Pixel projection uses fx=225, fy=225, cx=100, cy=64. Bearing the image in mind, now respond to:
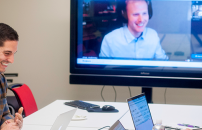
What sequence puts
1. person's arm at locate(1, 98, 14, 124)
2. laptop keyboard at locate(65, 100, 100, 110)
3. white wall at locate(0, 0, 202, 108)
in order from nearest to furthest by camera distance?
person's arm at locate(1, 98, 14, 124)
laptop keyboard at locate(65, 100, 100, 110)
white wall at locate(0, 0, 202, 108)

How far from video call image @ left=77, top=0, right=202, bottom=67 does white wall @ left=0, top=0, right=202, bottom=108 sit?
20.1 inches

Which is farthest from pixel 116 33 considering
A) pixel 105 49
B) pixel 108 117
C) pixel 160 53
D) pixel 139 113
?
pixel 139 113

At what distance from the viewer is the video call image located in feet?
8.14

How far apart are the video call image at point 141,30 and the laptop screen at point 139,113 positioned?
131 centimetres

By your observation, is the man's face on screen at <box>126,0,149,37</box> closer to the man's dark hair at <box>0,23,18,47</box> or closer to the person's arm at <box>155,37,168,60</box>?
the person's arm at <box>155,37,168,60</box>

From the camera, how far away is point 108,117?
1688 mm

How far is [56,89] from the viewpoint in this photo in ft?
10.1

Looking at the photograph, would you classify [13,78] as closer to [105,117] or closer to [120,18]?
[120,18]

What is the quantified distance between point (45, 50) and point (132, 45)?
1.22 meters

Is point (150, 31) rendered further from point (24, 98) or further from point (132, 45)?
point (24, 98)

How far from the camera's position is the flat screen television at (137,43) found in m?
2.48

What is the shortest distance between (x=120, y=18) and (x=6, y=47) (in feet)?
5.20

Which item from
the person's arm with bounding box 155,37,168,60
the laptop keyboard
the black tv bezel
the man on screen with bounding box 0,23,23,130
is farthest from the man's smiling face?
the person's arm with bounding box 155,37,168,60

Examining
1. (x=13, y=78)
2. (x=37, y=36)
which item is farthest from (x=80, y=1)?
(x=13, y=78)
